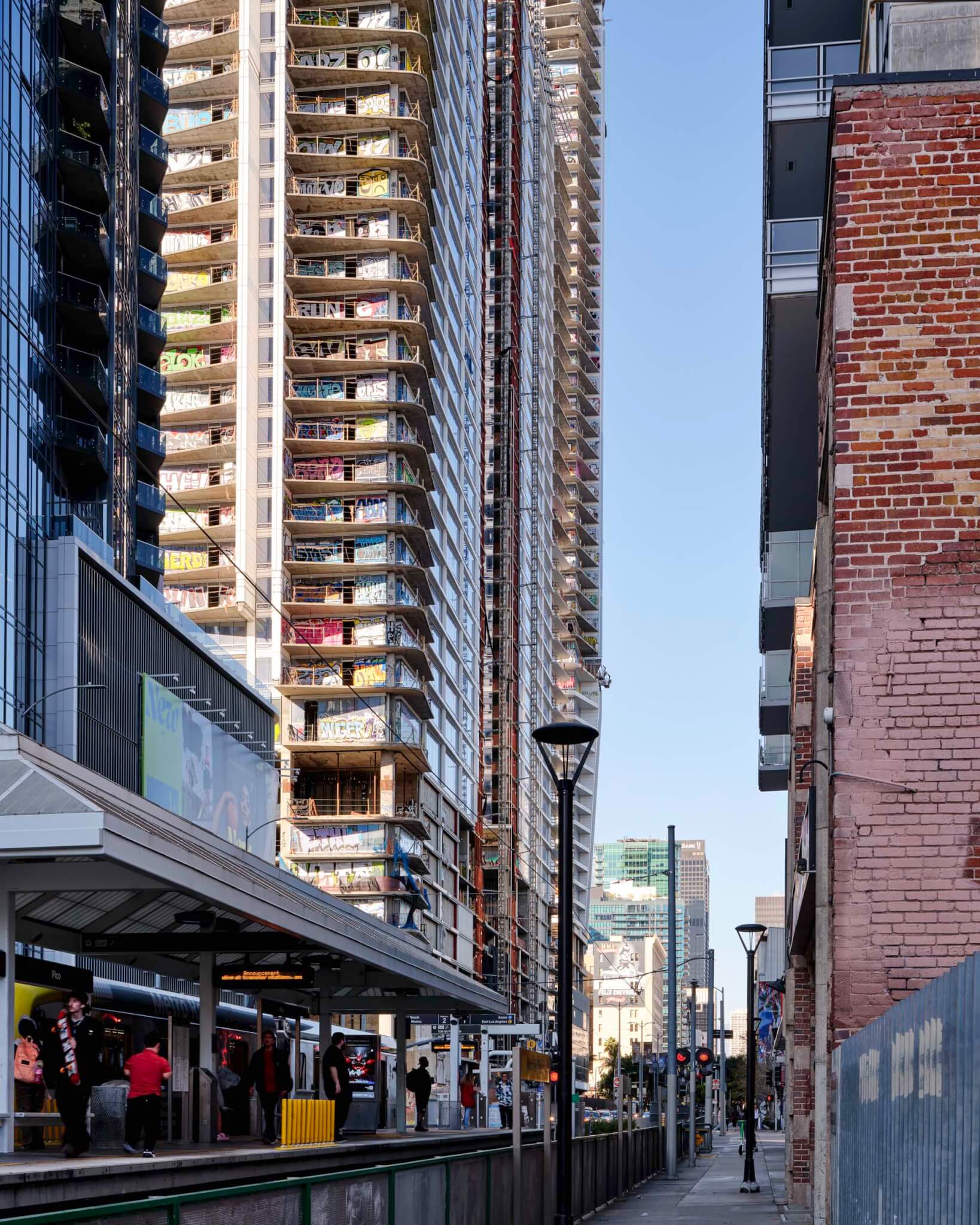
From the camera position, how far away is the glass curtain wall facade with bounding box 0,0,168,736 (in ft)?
156

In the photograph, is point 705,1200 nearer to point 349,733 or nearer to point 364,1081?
point 364,1081

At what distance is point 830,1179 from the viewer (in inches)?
622

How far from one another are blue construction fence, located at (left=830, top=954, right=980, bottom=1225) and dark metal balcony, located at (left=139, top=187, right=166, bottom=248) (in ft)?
190

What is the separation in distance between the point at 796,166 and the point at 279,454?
6625cm

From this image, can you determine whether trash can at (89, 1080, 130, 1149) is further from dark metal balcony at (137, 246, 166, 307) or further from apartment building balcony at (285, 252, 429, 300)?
apartment building balcony at (285, 252, 429, 300)

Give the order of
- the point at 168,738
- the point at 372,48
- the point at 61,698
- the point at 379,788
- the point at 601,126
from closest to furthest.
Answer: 1. the point at 61,698
2. the point at 168,738
3. the point at 379,788
4. the point at 372,48
5. the point at 601,126

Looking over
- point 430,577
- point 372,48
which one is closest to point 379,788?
point 430,577

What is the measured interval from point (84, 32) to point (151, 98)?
39.1ft

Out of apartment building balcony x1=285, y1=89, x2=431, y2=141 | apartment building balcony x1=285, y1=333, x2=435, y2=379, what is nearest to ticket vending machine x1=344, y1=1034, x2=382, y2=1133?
apartment building balcony x1=285, y1=333, x2=435, y2=379

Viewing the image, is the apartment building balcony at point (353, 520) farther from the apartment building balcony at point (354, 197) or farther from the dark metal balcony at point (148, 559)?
the dark metal balcony at point (148, 559)

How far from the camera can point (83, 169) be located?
5397cm

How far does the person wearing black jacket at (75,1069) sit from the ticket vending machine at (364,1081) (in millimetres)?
11622

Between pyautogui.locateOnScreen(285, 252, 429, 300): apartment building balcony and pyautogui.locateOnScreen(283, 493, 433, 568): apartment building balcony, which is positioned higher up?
pyautogui.locateOnScreen(285, 252, 429, 300): apartment building balcony

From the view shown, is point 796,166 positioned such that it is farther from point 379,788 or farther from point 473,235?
point 473,235
